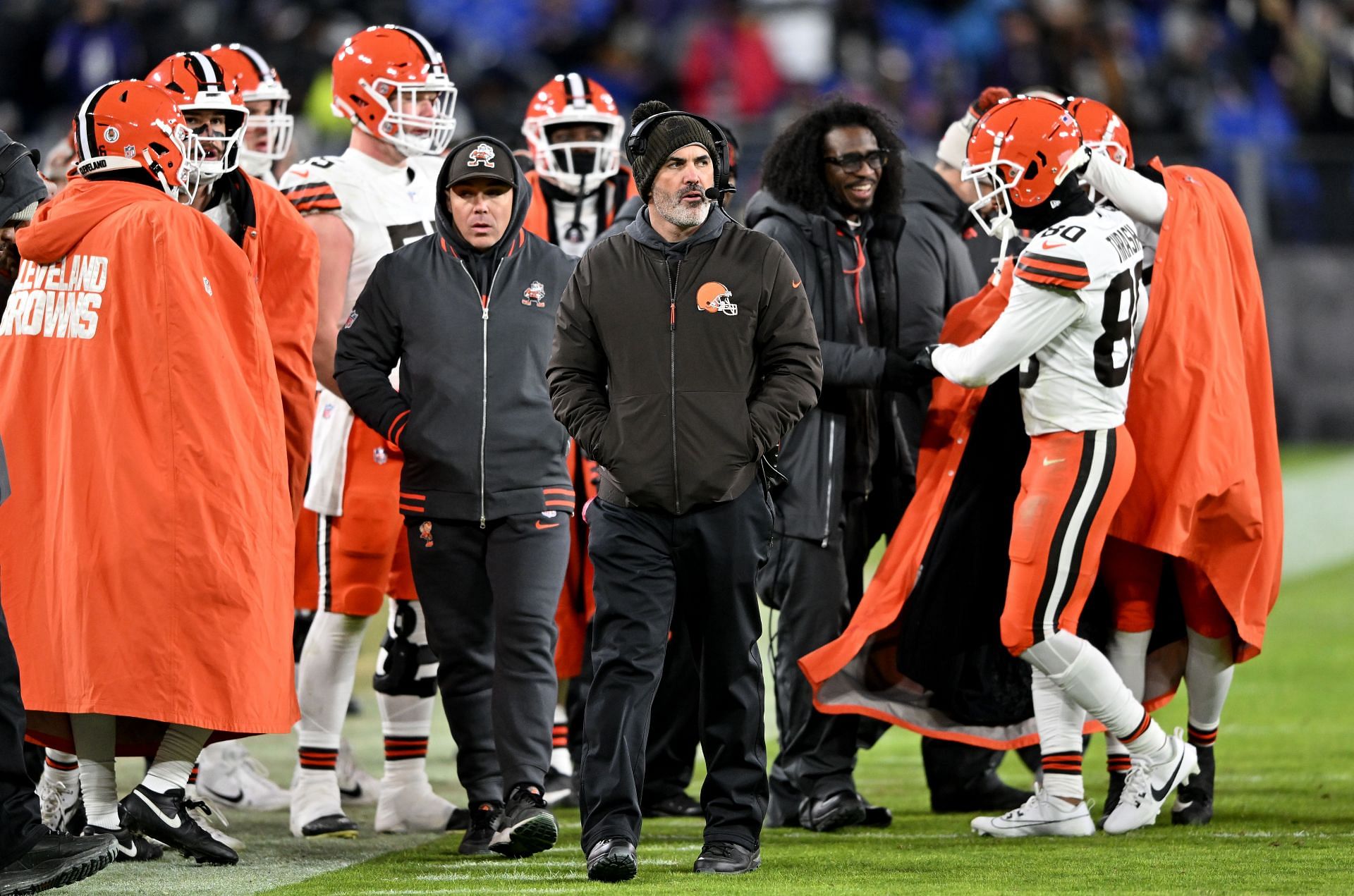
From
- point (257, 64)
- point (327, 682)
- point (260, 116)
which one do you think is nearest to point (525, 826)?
point (327, 682)

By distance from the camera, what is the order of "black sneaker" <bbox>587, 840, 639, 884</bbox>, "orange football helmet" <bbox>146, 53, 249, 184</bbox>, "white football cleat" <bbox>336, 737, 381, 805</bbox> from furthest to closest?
1. "white football cleat" <bbox>336, 737, 381, 805</bbox>
2. "orange football helmet" <bbox>146, 53, 249, 184</bbox>
3. "black sneaker" <bbox>587, 840, 639, 884</bbox>

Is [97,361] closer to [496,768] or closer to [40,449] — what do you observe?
[40,449]

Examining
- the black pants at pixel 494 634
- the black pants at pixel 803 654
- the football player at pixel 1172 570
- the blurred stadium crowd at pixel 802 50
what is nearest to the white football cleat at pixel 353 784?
the black pants at pixel 494 634

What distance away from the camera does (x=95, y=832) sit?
5.79 meters

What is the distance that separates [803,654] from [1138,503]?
118cm

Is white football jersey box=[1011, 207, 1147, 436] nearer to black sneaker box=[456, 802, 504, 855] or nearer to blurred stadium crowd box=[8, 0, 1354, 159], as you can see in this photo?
black sneaker box=[456, 802, 504, 855]

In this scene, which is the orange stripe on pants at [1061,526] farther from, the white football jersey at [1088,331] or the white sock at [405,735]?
the white sock at [405,735]

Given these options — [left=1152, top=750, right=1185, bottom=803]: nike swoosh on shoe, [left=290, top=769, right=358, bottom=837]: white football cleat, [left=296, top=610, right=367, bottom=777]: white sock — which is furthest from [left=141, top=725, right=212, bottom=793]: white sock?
[left=1152, top=750, right=1185, bottom=803]: nike swoosh on shoe

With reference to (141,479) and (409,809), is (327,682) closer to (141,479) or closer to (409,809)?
(409,809)

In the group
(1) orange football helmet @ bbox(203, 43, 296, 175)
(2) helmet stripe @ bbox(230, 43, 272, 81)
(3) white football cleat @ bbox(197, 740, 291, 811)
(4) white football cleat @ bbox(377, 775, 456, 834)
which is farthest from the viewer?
(2) helmet stripe @ bbox(230, 43, 272, 81)

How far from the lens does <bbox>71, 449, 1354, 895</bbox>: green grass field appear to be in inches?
213

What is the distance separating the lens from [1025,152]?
20.2ft

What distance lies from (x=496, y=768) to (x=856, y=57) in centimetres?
1319

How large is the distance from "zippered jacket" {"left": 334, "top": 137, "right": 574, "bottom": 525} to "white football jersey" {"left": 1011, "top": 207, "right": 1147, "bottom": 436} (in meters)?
1.41
